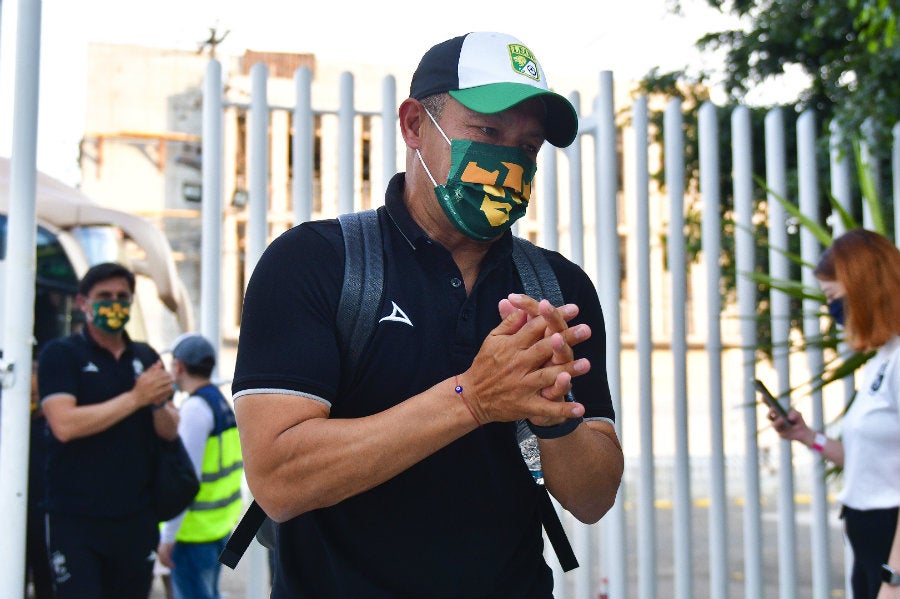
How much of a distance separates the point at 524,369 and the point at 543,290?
1.25ft

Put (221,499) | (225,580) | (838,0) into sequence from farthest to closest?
(225,580) → (838,0) → (221,499)

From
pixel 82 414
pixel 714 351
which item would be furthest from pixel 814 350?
pixel 82 414

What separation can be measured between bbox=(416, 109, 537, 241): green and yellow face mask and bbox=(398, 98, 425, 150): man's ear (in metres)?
0.07

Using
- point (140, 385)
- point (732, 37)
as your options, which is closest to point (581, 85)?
point (732, 37)

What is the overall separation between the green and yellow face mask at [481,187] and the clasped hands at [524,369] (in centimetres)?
35

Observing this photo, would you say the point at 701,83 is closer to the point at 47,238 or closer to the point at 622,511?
the point at 622,511

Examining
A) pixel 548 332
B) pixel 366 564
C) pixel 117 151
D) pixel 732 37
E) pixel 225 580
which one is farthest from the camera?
pixel 117 151

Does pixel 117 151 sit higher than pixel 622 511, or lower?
higher

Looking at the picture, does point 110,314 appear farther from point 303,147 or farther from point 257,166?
point 303,147

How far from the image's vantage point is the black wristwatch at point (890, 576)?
2750 mm

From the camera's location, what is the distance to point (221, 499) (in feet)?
16.1

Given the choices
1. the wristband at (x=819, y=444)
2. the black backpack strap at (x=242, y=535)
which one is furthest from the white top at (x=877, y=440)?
the black backpack strap at (x=242, y=535)

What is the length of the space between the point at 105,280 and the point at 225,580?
489cm

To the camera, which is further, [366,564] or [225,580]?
[225,580]
